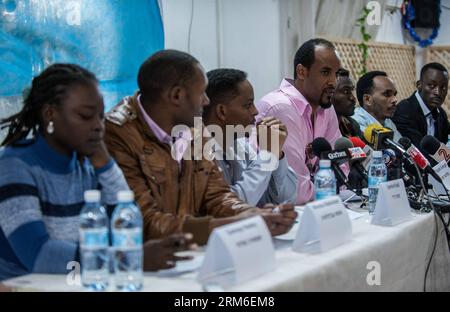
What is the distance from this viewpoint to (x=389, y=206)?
2139 mm

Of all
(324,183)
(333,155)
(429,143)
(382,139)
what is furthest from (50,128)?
(429,143)

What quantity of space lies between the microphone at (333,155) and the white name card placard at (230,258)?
1031 mm

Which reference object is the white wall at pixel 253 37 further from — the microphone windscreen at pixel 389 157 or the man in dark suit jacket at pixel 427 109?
the microphone windscreen at pixel 389 157

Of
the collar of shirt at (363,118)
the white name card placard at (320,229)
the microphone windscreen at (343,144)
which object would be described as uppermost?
the collar of shirt at (363,118)

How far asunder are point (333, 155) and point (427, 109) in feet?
8.27

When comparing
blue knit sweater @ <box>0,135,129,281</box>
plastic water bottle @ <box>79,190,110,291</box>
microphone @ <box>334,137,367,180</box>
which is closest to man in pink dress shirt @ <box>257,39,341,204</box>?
microphone @ <box>334,137,367,180</box>

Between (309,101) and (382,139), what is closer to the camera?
(382,139)

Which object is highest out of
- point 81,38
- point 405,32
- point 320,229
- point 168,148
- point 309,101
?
point 405,32

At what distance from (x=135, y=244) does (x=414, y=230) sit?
3.57 feet

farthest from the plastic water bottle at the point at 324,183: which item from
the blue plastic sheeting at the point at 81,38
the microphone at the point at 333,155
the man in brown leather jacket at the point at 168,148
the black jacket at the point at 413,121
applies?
the black jacket at the point at 413,121

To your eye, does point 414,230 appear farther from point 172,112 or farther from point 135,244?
point 135,244

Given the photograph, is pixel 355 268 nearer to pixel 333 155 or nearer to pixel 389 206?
pixel 389 206

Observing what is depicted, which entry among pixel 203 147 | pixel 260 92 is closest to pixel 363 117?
pixel 260 92

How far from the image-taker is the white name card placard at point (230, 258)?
142cm
